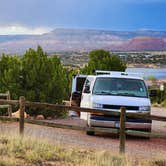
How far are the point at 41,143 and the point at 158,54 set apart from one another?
276ft

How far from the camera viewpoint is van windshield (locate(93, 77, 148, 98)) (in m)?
18.2

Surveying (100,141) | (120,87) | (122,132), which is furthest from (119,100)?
(122,132)

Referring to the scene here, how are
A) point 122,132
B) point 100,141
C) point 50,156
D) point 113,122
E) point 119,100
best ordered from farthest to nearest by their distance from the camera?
point 119,100 < point 113,122 < point 100,141 < point 122,132 < point 50,156

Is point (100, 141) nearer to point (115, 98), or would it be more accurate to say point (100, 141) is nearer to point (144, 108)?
point (115, 98)

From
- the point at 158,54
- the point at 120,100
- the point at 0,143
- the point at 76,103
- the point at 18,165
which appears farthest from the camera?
the point at 158,54

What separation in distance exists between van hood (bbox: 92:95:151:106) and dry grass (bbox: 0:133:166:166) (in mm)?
3824

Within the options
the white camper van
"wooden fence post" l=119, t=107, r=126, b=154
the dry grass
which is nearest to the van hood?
the white camper van

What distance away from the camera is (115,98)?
1756cm

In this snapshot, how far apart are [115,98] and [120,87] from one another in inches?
42.4

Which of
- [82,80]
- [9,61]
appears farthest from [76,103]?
[9,61]

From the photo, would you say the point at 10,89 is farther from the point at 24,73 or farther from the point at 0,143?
the point at 0,143

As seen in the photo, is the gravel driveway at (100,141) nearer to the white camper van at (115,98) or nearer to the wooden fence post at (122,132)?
the wooden fence post at (122,132)

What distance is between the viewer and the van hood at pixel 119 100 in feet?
57.1

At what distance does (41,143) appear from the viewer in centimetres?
1355
